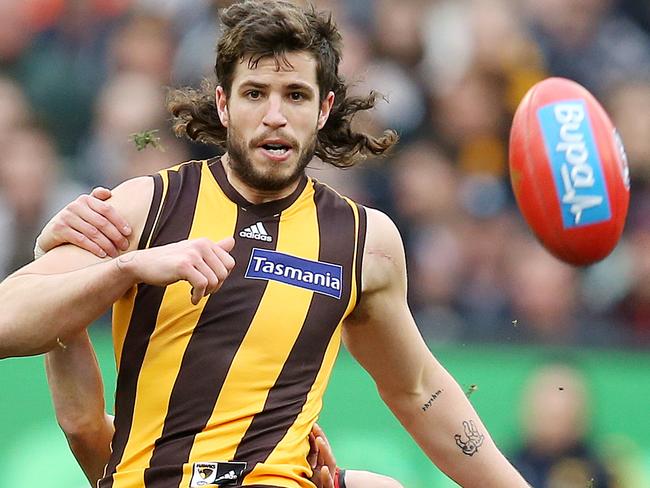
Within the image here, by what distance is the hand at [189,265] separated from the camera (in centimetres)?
385

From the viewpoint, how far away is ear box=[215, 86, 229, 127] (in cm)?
471

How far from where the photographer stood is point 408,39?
9.04 meters

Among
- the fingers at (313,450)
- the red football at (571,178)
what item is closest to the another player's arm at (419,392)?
the fingers at (313,450)

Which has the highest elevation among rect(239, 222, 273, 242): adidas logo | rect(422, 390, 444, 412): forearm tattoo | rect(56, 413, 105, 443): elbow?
rect(239, 222, 273, 242): adidas logo

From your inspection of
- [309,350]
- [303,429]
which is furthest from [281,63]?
[303,429]

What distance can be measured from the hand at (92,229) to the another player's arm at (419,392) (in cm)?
89

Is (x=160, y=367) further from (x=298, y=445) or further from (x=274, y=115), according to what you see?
(x=274, y=115)

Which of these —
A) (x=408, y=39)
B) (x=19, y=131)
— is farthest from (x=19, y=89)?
(x=408, y=39)

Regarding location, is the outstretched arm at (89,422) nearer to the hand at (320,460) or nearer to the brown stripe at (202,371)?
the hand at (320,460)

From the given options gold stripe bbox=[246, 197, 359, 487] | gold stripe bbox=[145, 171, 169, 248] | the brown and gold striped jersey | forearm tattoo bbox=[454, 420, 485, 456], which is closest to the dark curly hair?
gold stripe bbox=[145, 171, 169, 248]

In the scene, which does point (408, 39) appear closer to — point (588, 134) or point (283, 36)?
point (588, 134)

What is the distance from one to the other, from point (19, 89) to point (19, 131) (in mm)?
328

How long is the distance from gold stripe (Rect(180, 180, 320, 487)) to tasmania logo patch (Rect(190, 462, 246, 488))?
0.07ft

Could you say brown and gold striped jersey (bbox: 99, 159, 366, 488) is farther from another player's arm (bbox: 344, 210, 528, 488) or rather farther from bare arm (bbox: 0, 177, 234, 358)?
bare arm (bbox: 0, 177, 234, 358)
